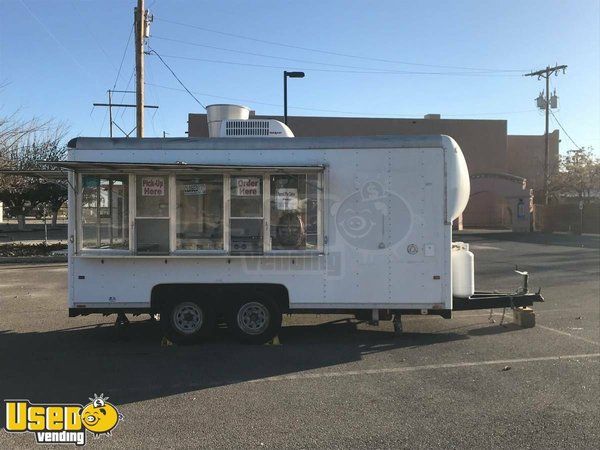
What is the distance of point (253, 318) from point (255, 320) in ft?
0.12

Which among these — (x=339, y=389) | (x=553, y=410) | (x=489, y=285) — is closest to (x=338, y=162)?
(x=339, y=389)

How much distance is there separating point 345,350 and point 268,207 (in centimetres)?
213

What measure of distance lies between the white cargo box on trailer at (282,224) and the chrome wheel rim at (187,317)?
159 millimetres

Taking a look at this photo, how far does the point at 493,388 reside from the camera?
17.0ft

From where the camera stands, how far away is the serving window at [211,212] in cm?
665

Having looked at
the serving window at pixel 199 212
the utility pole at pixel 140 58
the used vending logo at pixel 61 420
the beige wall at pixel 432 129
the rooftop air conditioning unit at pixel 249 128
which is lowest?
the used vending logo at pixel 61 420

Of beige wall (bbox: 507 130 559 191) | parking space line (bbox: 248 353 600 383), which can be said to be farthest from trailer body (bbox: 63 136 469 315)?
beige wall (bbox: 507 130 559 191)

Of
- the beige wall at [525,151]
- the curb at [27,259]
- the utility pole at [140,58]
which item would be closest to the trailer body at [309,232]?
the utility pole at [140,58]

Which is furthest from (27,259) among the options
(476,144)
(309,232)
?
(476,144)

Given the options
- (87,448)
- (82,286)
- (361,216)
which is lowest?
(87,448)

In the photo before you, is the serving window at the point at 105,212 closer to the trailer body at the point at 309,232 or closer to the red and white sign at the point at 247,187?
the trailer body at the point at 309,232

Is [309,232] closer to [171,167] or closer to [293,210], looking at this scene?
[293,210]

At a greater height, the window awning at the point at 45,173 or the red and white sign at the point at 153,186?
the window awning at the point at 45,173

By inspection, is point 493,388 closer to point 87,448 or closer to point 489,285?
point 87,448
